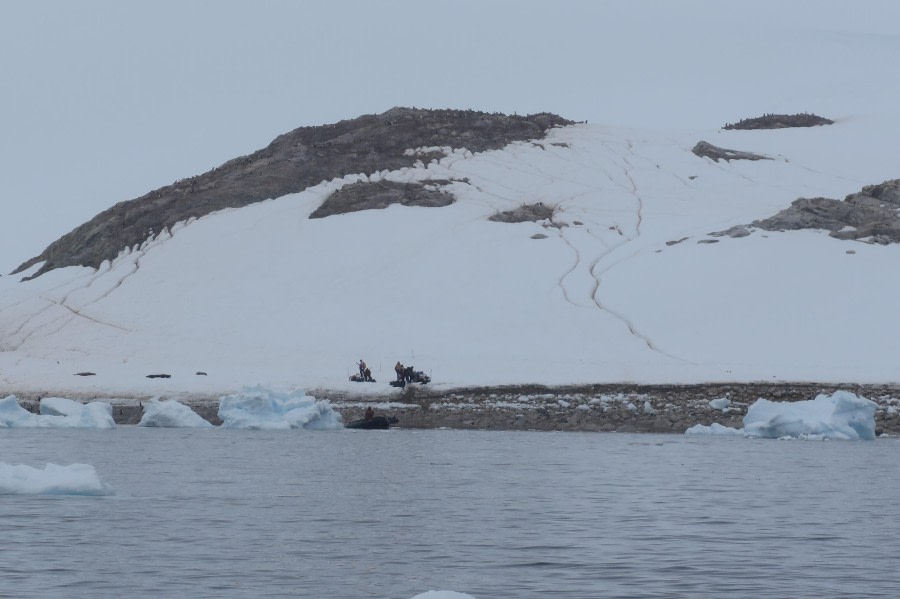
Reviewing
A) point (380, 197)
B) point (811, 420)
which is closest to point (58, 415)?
point (811, 420)

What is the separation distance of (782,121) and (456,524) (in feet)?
289

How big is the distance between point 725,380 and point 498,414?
9.07 m

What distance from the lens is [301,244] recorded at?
7506 cm

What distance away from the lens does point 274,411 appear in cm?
4953

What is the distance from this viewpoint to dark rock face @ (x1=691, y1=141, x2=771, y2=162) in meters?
89.1

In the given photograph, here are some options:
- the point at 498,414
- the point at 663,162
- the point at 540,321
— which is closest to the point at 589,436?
the point at 498,414

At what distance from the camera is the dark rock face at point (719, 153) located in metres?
89.1

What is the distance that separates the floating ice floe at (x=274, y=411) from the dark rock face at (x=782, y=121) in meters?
66.7

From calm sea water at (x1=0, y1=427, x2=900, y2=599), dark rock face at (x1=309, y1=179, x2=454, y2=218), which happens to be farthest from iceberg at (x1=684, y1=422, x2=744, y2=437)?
dark rock face at (x1=309, y1=179, x2=454, y2=218)

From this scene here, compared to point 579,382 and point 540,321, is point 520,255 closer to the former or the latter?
point 540,321

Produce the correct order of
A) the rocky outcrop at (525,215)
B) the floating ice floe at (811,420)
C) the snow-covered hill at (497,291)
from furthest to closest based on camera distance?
the rocky outcrop at (525,215)
the snow-covered hill at (497,291)
the floating ice floe at (811,420)

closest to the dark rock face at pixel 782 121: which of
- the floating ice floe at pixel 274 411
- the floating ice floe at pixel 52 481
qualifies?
the floating ice floe at pixel 274 411

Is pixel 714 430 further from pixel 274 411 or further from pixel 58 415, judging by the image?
pixel 58 415

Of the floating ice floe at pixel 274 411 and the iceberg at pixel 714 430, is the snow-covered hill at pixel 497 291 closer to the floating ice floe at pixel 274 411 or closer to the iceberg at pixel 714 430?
the floating ice floe at pixel 274 411
